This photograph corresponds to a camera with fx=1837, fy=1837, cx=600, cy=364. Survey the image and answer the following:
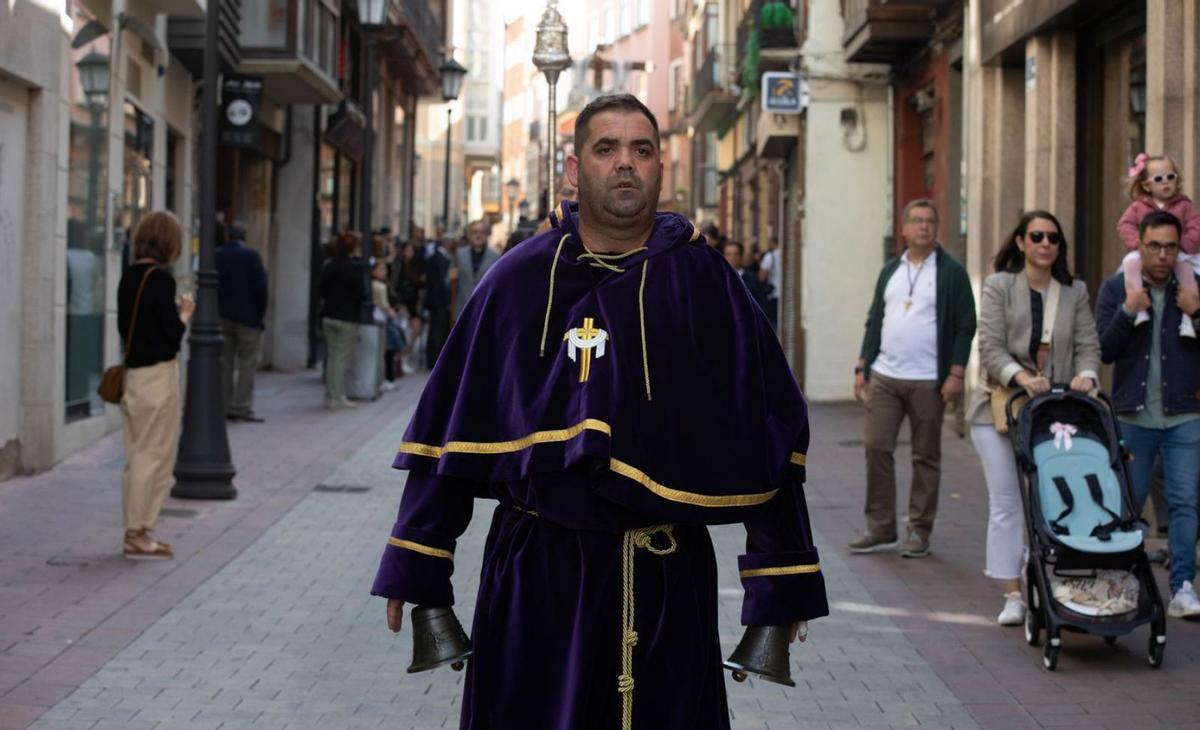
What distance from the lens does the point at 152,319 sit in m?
9.62

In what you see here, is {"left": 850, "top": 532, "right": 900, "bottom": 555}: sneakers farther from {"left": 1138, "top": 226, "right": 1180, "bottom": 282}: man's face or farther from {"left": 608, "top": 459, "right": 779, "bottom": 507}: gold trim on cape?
{"left": 608, "top": 459, "right": 779, "bottom": 507}: gold trim on cape

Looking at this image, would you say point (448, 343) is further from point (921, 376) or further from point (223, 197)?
point (223, 197)

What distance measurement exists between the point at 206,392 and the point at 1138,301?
20.0 feet

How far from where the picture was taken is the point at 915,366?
394 inches

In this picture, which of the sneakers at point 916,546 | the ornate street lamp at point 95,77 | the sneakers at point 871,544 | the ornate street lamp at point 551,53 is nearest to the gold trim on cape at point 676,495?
the sneakers at point 916,546

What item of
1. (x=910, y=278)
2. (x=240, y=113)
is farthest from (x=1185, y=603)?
(x=240, y=113)

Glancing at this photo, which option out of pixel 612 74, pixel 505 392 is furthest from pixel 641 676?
pixel 612 74

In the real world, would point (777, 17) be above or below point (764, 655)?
above

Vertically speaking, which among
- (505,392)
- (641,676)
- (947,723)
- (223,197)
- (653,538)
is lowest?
(947,723)

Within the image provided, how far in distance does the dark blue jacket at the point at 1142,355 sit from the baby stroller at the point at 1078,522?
2.61ft

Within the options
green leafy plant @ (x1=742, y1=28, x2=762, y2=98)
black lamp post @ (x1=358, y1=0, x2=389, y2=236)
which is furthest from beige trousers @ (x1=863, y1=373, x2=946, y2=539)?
green leafy plant @ (x1=742, y1=28, x2=762, y2=98)

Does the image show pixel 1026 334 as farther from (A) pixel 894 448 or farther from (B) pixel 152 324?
(B) pixel 152 324

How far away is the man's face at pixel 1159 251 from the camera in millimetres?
8281

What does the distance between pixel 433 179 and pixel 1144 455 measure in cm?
7151
